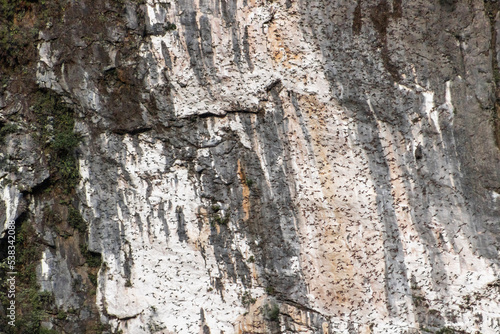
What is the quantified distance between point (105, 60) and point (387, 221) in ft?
17.5

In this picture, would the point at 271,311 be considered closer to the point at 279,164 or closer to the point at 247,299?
the point at 247,299

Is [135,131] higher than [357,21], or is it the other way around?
[357,21]

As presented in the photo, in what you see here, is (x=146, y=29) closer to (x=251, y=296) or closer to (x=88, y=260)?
(x=88, y=260)

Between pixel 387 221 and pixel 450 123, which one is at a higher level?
pixel 450 123

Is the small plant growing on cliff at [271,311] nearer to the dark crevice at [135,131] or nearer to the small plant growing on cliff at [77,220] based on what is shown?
the small plant growing on cliff at [77,220]

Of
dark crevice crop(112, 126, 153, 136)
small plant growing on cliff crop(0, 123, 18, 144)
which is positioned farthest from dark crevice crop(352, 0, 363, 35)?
small plant growing on cliff crop(0, 123, 18, 144)

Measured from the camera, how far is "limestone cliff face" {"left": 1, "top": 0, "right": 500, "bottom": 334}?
6.72 metres

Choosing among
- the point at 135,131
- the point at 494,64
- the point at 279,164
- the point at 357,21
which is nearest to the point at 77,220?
the point at 135,131

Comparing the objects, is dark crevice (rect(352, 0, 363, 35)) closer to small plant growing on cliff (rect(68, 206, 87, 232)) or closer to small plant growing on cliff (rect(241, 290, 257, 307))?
small plant growing on cliff (rect(241, 290, 257, 307))

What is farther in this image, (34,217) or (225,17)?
(34,217)

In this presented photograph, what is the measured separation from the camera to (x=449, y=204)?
6801 millimetres

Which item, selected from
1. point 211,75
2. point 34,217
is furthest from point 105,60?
point 34,217

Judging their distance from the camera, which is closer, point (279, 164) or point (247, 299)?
point (279, 164)

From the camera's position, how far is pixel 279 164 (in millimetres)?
6984
